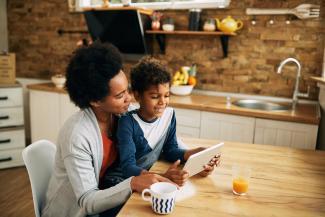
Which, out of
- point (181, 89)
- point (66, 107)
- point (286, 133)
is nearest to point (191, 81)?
point (181, 89)

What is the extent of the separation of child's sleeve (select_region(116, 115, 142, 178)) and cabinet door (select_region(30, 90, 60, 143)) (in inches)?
85.5

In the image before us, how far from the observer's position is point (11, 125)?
129 inches

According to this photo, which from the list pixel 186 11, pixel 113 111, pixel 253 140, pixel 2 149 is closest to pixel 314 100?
pixel 253 140

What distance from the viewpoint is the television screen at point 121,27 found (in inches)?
122

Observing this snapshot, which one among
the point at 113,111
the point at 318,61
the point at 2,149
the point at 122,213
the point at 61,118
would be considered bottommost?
the point at 2,149

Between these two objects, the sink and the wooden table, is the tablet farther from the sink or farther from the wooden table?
the sink

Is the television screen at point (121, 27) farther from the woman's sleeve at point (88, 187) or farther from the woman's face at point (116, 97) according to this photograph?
the woman's sleeve at point (88, 187)

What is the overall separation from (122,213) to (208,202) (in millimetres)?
284

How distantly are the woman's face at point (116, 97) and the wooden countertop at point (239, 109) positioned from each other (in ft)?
4.40

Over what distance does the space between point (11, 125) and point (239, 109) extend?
229 cm

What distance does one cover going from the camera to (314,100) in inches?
111

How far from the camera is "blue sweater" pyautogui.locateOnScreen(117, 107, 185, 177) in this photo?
1.27m

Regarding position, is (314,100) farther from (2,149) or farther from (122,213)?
(2,149)

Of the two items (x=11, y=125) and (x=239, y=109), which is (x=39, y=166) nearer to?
(x=239, y=109)
